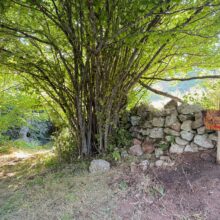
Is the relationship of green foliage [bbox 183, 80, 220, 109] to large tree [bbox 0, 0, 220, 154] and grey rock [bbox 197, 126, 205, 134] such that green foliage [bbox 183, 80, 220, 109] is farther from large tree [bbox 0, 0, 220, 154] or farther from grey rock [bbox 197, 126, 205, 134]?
grey rock [bbox 197, 126, 205, 134]

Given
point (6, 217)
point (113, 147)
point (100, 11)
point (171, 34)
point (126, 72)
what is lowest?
point (6, 217)

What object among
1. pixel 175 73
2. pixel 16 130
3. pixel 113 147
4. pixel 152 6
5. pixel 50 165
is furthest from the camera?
pixel 16 130

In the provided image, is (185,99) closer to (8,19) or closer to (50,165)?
(50,165)

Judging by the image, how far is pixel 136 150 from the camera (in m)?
2.96

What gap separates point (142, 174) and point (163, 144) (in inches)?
22.7

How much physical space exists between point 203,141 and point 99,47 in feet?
5.47

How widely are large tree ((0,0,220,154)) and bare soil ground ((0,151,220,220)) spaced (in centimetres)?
73

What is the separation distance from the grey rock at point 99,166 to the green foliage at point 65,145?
590 mm

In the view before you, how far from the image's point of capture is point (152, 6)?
1679 millimetres

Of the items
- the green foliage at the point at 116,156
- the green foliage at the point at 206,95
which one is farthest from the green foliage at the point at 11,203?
the green foliage at the point at 206,95

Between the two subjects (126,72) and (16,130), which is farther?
(16,130)

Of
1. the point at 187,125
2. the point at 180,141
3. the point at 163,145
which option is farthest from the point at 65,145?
the point at 187,125

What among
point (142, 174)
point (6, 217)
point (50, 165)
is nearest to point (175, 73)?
point (142, 174)

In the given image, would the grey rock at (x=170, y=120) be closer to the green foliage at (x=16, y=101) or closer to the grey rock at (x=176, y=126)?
the grey rock at (x=176, y=126)
